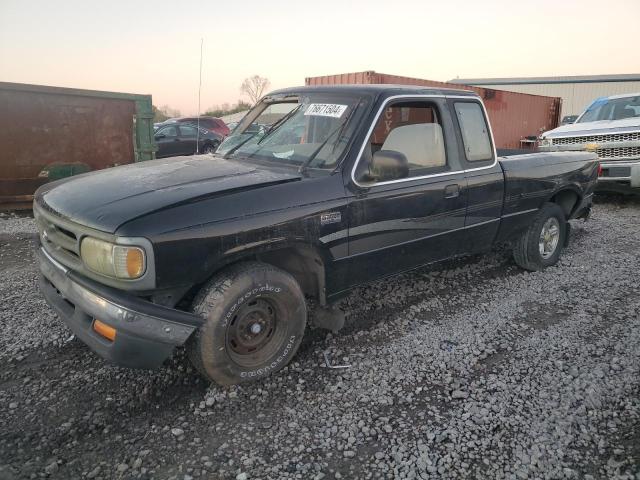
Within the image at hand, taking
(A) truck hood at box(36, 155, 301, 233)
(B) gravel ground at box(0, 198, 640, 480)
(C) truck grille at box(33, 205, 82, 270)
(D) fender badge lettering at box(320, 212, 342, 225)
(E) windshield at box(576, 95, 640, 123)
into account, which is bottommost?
(B) gravel ground at box(0, 198, 640, 480)

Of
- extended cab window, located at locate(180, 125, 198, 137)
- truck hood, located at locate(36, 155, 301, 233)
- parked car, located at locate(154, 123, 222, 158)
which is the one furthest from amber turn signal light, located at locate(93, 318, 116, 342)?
extended cab window, located at locate(180, 125, 198, 137)

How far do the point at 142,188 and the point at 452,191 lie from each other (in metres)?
2.38

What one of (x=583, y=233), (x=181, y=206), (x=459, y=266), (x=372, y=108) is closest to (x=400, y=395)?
(x=181, y=206)

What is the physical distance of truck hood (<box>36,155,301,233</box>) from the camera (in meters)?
2.50

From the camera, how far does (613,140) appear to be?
8438mm

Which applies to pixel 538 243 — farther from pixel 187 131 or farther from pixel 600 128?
pixel 187 131

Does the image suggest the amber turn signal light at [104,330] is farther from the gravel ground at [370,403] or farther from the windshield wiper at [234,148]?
the windshield wiper at [234,148]

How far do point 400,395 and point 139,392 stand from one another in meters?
1.63

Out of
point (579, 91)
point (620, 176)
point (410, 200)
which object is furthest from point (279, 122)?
point (579, 91)

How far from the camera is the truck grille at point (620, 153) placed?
8.12 meters

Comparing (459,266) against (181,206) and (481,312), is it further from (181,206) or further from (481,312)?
(181,206)

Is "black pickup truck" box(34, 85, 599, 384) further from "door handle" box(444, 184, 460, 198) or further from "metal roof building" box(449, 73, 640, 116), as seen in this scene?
"metal roof building" box(449, 73, 640, 116)

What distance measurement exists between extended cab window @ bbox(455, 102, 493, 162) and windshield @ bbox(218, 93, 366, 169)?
109 cm

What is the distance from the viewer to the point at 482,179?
405 cm
